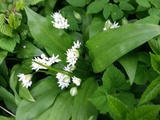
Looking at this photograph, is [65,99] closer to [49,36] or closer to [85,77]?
[85,77]

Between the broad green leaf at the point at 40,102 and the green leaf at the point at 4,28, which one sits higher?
the green leaf at the point at 4,28

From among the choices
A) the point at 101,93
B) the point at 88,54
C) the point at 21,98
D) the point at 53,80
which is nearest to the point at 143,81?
the point at 101,93

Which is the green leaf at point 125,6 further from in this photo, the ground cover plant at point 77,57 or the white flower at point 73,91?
the white flower at point 73,91

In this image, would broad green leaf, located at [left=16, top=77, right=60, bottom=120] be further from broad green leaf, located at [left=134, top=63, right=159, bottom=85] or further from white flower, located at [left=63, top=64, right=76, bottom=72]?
broad green leaf, located at [left=134, top=63, right=159, bottom=85]

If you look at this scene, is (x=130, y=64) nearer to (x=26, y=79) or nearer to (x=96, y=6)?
(x=96, y=6)

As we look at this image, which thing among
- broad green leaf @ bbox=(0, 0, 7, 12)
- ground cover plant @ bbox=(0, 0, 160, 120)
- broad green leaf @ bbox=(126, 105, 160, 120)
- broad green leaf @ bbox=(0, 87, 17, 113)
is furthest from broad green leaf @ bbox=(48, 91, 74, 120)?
broad green leaf @ bbox=(0, 0, 7, 12)

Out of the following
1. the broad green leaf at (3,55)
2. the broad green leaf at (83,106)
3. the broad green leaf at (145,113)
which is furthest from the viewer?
the broad green leaf at (3,55)

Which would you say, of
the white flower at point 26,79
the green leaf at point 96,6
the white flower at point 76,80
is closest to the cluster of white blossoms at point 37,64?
the white flower at point 26,79

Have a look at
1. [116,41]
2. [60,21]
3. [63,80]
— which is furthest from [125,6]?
[63,80]

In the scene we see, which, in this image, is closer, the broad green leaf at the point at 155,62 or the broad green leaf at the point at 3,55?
the broad green leaf at the point at 155,62
